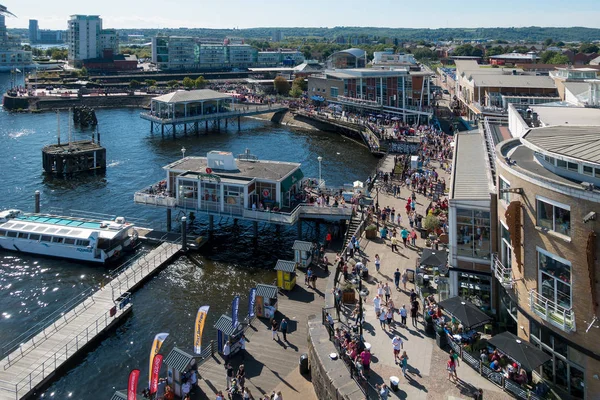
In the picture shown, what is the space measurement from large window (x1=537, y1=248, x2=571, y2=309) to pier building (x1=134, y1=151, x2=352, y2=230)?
73.9 ft

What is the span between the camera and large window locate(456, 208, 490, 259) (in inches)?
965

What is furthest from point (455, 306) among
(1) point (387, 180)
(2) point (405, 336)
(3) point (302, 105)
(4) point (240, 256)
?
(3) point (302, 105)

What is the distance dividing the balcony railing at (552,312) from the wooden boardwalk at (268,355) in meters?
10.2

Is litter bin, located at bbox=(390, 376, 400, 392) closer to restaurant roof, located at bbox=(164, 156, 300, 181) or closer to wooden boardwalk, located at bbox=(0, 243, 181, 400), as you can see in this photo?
wooden boardwalk, located at bbox=(0, 243, 181, 400)

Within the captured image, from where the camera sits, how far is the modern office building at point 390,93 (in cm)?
8612

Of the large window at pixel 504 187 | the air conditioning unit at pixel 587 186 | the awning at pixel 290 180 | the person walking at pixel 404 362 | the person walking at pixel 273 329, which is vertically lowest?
the person walking at pixel 273 329

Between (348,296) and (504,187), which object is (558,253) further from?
(348,296)

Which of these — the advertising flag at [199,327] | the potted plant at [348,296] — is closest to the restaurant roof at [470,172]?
the potted plant at [348,296]

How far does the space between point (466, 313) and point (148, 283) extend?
68.9 feet

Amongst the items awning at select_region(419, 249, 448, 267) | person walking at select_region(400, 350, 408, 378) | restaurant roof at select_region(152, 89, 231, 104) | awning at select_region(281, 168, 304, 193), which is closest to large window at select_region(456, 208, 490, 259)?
awning at select_region(419, 249, 448, 267)

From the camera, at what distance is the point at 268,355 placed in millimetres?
25594

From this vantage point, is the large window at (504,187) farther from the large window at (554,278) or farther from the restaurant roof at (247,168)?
the restaurant roof at (247,168)

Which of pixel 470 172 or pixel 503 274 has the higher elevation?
pixel 470 172

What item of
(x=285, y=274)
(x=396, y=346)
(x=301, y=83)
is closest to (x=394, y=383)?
(x=396, y=346)
